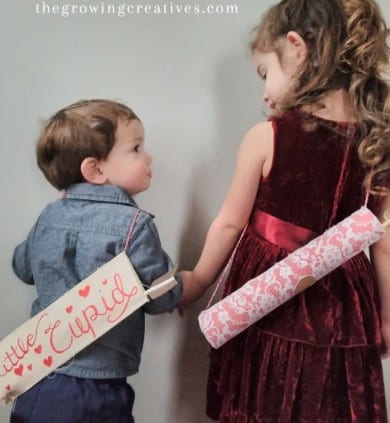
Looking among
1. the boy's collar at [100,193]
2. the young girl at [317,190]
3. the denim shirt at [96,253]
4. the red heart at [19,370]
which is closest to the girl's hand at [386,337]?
the young girl at [317,190]

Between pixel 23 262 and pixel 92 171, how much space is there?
0.20 meters

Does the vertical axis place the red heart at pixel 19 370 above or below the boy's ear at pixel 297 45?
below

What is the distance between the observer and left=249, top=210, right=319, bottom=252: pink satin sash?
759 mm

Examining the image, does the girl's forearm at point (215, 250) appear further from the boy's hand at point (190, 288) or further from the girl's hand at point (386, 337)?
the girl's hand at point (386, 337)

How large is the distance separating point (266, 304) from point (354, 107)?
0.29 metres

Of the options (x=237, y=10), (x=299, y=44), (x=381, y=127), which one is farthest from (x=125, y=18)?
(x=381, y=127)

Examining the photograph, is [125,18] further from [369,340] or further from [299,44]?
[369,340]

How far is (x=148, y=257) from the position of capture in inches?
29.5

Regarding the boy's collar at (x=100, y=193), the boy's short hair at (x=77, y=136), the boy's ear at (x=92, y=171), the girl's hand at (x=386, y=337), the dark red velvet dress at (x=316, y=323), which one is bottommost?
the girl's hand at (x=386, y=337)

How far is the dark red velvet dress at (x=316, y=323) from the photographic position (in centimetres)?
73

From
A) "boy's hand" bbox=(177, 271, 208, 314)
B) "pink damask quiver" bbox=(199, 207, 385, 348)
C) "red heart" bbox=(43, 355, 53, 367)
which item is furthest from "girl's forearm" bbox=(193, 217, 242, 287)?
"red heart" bbox=(43, 355, 53, 367)

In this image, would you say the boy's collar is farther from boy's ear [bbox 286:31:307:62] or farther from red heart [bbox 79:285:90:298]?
boy's ear [bbox 286:31:307:62]

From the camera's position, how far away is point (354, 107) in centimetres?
73

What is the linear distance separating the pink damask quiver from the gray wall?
8.8 inches
